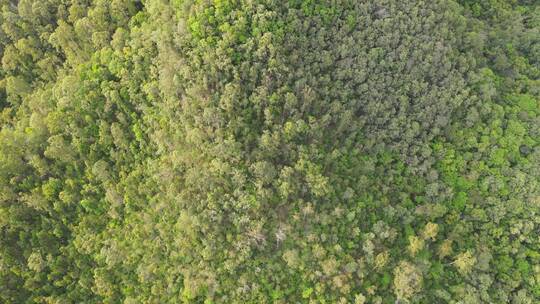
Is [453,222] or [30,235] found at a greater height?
[30,235]

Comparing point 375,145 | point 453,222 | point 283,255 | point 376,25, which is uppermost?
point 376,25

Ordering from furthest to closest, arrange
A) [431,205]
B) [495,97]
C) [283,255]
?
[495,97] → [431,205] → [283,255]

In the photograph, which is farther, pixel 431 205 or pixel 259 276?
pixel 431 205

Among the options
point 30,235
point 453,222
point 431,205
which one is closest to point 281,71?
point 431,205

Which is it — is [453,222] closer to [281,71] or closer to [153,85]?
[281,71]

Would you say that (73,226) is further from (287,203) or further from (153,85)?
(287,203)

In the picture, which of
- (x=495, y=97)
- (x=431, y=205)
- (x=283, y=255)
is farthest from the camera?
(x=495, y=97)
